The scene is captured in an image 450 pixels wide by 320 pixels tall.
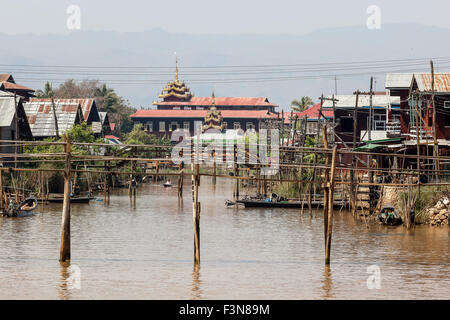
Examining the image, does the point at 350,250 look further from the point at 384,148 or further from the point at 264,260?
the point at 384,148

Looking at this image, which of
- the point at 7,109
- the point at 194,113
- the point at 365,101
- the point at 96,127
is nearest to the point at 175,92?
the point at 194,113

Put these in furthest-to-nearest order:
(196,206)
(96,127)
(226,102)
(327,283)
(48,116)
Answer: (226,102)
(96,127)
(48,116)
(196,206)
(327,283)

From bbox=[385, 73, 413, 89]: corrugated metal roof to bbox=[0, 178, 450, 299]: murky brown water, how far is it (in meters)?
10.7

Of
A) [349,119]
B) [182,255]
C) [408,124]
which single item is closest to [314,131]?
[349,119]

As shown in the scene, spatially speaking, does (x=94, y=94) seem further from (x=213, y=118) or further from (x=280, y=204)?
(x=280, y=204)

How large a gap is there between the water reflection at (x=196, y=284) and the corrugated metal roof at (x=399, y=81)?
1117 inches

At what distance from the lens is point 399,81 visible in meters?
49.9

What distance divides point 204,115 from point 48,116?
199ft

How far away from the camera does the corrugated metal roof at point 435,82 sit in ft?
143

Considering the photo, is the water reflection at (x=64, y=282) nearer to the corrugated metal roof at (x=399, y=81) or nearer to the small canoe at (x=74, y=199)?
the small canoe at (x=74, y=199)

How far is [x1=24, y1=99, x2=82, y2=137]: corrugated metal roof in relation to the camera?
62.7 metres

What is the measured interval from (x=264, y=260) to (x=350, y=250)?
174 inches

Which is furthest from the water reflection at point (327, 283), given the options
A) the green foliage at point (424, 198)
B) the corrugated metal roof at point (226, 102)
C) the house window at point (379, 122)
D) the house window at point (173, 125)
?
the corrugated metal roof at point (226, 102)

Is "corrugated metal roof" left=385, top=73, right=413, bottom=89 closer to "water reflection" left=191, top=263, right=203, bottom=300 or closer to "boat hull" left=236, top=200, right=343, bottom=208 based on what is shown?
"boat hull" left=236, top=200, right=343, bottom=208
